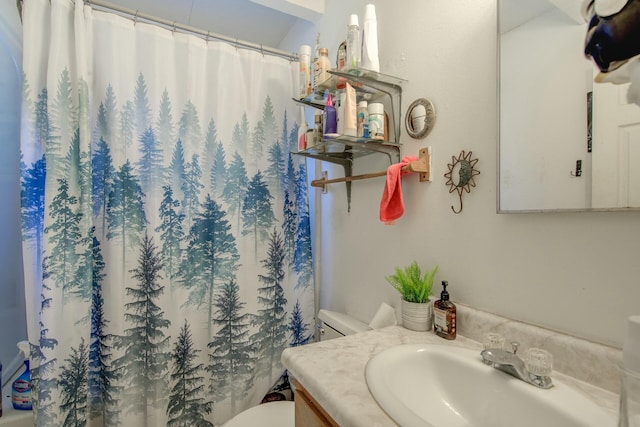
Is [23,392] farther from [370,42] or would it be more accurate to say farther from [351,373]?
[370,42]

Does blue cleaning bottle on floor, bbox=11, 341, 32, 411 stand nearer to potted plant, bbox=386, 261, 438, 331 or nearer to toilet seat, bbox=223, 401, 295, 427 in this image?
toilet seat, bbox=223, 401, 295, 427

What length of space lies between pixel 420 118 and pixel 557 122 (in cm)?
40

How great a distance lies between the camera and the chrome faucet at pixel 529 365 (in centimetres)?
58

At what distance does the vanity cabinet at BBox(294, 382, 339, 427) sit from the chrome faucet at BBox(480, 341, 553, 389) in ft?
1.25

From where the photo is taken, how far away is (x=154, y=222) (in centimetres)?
125

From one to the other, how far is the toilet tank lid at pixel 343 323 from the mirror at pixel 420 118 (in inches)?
30.4

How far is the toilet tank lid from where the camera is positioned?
1.19 m

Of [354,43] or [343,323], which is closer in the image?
[354,43]

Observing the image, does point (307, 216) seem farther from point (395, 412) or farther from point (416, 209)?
point (395, 412)

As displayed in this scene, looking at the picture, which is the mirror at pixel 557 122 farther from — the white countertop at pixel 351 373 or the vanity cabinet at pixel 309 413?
the vanity cabinet at pixel 309 413

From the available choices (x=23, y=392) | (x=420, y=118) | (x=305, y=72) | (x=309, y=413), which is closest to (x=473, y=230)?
(x=420, y=118)

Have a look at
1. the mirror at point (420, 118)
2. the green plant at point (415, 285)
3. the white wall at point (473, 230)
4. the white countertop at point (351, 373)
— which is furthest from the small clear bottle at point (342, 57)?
the white countertop at point (351, 373)

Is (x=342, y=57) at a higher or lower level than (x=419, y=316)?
higher

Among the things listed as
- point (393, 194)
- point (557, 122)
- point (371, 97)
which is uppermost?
point (371, 97)
